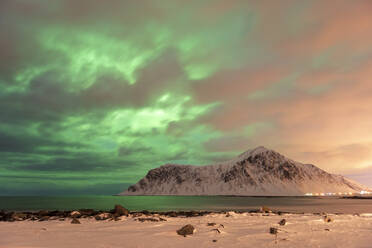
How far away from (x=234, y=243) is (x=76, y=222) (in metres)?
16.3

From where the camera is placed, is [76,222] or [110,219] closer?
[76,222]

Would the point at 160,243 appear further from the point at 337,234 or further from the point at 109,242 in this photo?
the point at 337,234

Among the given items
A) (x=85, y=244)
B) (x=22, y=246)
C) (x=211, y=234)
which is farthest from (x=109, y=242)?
(x=211, y=234)

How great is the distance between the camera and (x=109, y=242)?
→ 50.1ft

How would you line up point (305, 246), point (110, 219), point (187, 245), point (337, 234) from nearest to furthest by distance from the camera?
point (305, 246) < point (187, 245) < point (337, 234) < point (110, 219)

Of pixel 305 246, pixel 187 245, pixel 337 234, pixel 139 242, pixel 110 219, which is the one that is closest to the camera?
pixel 305 246

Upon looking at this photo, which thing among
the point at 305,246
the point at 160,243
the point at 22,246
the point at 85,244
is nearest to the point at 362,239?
the point at 305,246

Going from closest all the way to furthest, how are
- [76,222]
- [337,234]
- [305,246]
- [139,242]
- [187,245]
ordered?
1. [305,246]
2. [187,245]
3. [139,242]
4. [337,234]
5. [76,222]

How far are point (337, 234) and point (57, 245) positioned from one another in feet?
49.4

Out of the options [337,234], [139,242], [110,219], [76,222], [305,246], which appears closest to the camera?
[305,246]

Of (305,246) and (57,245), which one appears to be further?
(57,245)

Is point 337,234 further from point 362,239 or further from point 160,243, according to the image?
point 160,243

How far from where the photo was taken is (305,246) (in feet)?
43.4

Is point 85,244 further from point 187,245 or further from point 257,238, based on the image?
point 257,238
